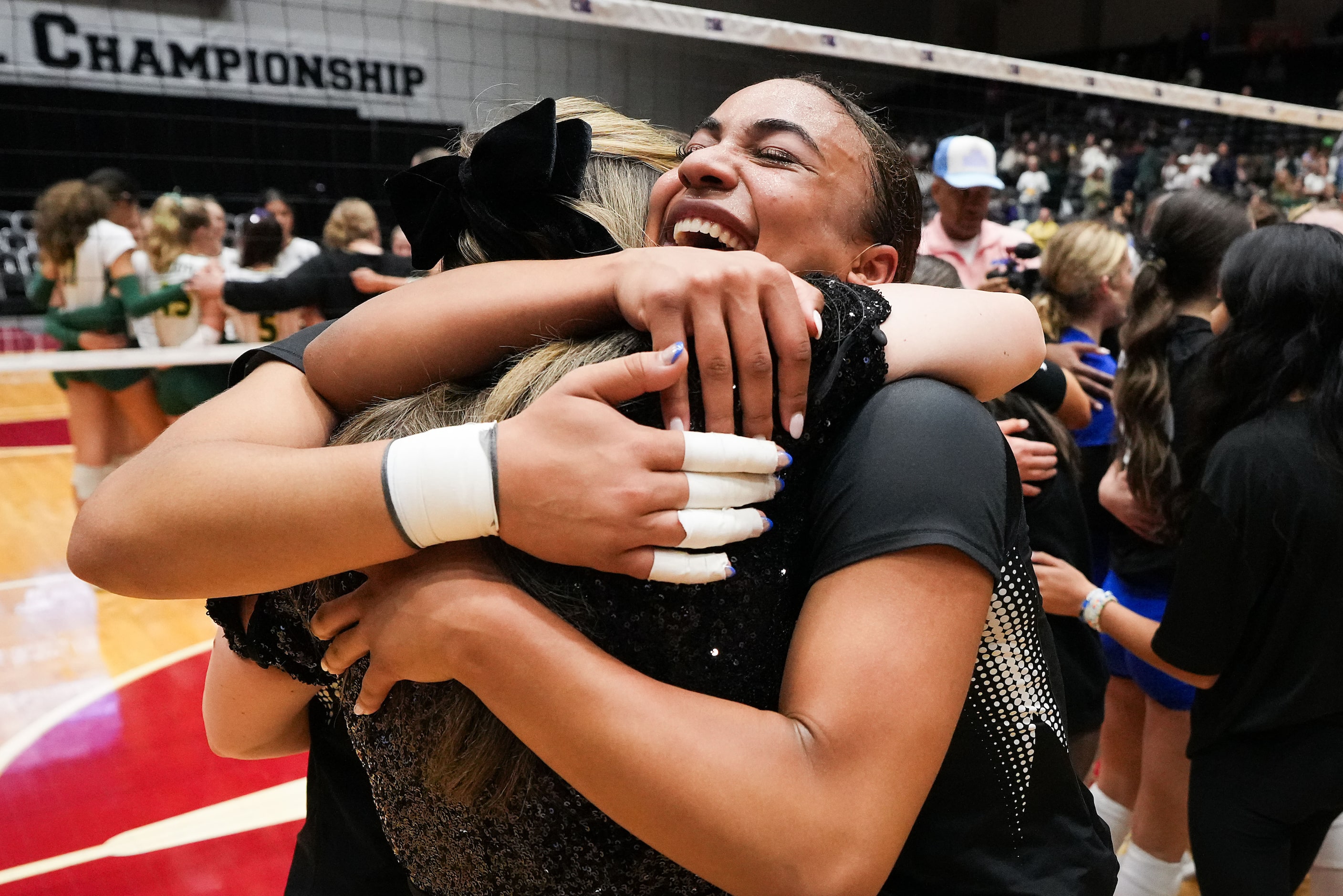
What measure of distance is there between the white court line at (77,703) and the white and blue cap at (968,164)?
3723 mm

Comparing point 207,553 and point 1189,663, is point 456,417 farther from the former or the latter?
point 1189,663

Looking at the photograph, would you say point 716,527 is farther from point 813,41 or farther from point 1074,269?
point 813,41

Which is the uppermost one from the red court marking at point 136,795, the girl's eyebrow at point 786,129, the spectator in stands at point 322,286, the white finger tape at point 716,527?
the girl's eyebrow at point 786,129

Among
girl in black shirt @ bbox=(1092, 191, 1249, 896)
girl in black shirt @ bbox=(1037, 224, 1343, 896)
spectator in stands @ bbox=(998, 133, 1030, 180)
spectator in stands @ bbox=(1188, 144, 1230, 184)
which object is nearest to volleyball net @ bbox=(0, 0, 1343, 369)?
spectator in stands @ bbox=(998, 133, 1030, 180)

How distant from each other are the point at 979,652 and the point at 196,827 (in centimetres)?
285

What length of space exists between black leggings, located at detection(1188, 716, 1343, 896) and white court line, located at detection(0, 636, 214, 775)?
3471 millimetres

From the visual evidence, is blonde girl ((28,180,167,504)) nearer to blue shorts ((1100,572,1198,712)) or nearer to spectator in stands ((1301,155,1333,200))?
blue shorts ((1100,572,1198,712))

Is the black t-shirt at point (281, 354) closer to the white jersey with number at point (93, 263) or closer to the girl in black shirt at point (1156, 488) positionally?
the girl in black shirt at point (1156, 488)

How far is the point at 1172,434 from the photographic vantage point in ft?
8.39

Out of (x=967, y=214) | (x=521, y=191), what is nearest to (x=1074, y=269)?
(x=967, y=214)

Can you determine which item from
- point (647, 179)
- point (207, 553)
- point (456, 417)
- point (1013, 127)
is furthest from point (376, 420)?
point (1013, 127)

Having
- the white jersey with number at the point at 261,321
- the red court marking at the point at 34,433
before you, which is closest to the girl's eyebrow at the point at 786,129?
the white jersey with number at the point at 261,321

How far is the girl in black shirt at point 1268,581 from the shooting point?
6.01ft

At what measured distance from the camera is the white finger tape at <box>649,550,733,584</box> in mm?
796
